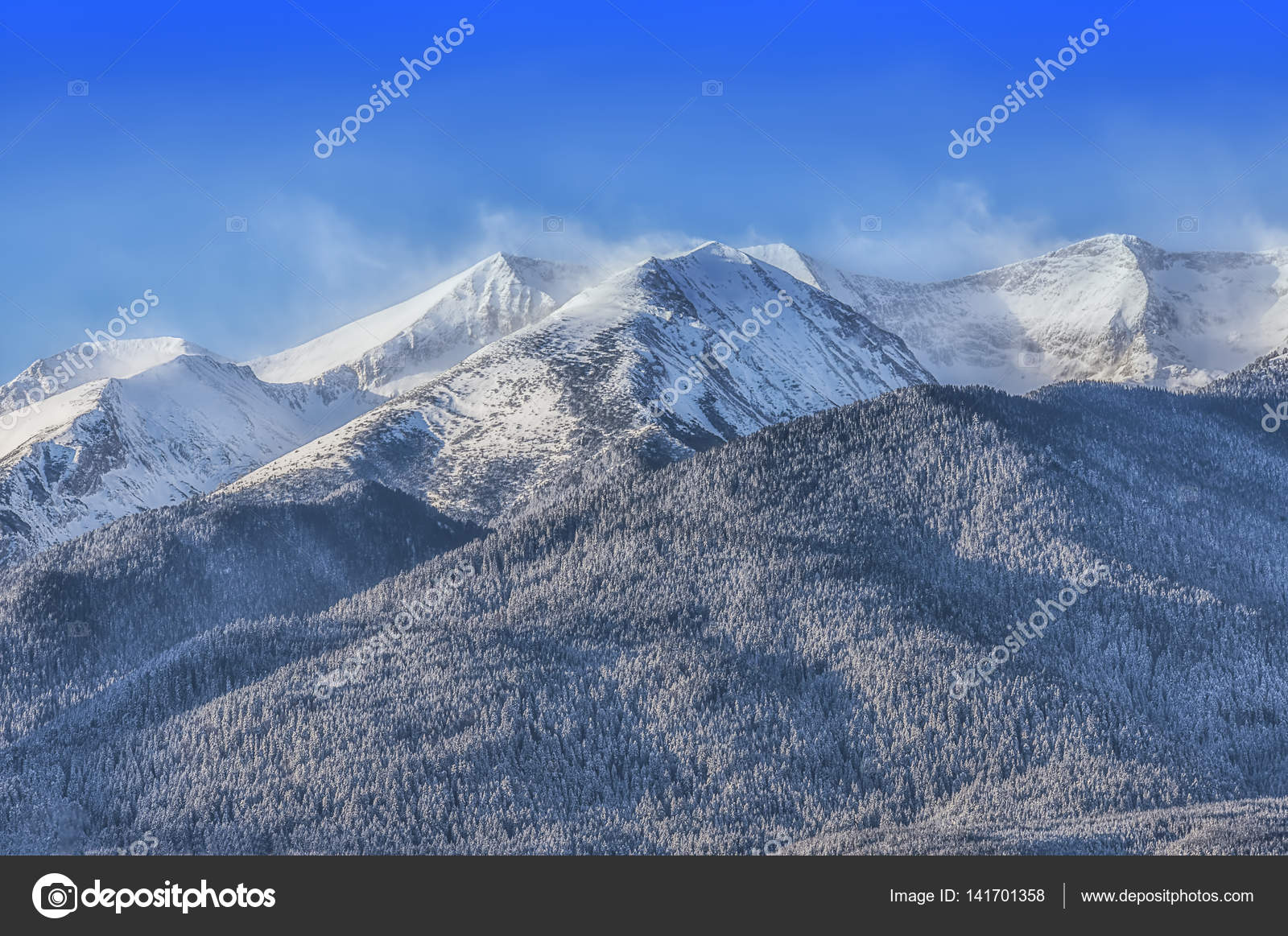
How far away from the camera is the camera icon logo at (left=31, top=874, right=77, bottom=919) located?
457 ft

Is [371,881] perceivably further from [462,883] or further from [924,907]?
[924,907]

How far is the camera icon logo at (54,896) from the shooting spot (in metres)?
139

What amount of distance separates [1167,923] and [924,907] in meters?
22.9

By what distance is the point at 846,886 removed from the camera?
171375 mm

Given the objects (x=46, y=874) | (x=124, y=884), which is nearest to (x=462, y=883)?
(x=124, y=884)

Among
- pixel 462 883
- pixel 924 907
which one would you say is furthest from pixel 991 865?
pixel 462 883

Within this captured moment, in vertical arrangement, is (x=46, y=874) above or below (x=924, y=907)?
above

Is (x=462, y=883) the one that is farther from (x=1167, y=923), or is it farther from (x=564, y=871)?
(x=1167, y=923)

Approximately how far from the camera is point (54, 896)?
140625 millimetres

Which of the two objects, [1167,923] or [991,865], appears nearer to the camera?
[1167,923]

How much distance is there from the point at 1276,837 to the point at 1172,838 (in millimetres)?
11976

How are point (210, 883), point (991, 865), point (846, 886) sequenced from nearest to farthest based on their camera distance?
point (210, 883) < point (846, 886) < point (991, 865)

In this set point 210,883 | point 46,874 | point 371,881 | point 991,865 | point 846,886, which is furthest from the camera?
point 371,881

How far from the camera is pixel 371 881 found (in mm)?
196125
